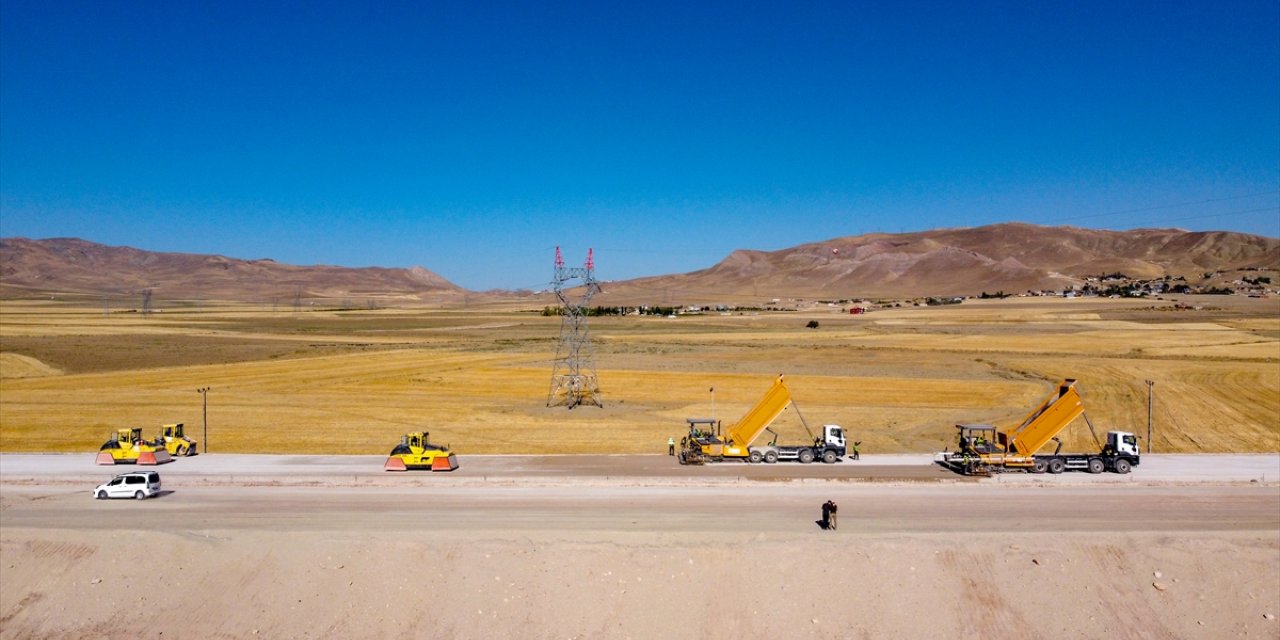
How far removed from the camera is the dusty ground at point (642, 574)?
20.0m

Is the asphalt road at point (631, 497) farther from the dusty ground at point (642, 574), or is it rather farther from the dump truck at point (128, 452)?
the dump truck at point (128, 452)

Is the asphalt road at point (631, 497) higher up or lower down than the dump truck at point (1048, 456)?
lower down

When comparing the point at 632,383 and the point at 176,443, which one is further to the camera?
the point at 632,383

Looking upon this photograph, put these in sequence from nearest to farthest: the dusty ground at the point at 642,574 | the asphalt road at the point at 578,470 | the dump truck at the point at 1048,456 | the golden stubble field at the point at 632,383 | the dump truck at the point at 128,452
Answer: the dusty ground at the point at 642,574 → the asphalt road at the point at 578,470 → the dump truck at the point at 1048,456 → the dump truck at the point at 128,452 → the golden stubble field at the point at 632,383

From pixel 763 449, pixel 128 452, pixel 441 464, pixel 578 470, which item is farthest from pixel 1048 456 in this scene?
pixel 128 452

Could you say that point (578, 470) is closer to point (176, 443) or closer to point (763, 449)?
point (763, 449)

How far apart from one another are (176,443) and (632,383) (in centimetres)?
3362

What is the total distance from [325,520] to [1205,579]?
25640 mm

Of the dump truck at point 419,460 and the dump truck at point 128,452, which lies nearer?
the dump truck at point 419,460

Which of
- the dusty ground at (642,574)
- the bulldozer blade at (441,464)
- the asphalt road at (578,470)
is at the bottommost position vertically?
the dusty ground at (642,574)

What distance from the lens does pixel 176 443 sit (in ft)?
115

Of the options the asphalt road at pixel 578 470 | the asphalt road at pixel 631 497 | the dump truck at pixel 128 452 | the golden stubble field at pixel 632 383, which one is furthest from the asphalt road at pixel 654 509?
the golden stubble field at pixel 632 383

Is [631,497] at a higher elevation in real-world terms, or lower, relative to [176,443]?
lower

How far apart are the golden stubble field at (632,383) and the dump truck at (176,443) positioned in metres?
2.46
